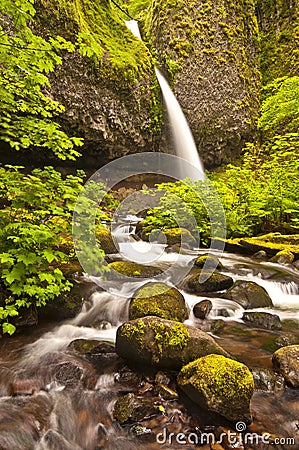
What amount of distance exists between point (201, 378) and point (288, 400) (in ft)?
3.15

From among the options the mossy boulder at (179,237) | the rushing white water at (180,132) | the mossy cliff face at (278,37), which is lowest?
the mossy boulder at (179,237)

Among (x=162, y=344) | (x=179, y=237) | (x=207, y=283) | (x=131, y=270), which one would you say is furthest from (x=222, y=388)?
(x=179, y=237)

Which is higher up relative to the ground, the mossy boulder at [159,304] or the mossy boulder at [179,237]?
the mossy boulder at [159,304]

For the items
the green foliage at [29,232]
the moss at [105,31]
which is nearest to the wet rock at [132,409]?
the green foliage at [29,232]

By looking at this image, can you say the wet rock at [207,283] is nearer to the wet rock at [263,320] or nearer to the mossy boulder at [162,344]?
the wet rock at [263,320]

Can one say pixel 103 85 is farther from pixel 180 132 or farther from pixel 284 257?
pixel 284 257

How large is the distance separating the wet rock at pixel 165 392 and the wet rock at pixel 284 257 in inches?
207

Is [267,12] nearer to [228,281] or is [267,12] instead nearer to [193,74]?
[193,74]

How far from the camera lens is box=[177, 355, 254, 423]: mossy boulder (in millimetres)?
2275

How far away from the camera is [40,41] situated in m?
2.74

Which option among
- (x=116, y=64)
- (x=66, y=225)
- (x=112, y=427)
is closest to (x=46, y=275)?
(x=66, y=225)

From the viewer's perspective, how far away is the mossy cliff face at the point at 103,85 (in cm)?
972

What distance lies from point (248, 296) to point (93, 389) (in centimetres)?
308

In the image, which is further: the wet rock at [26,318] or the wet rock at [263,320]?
the wet rock at [263,320]
